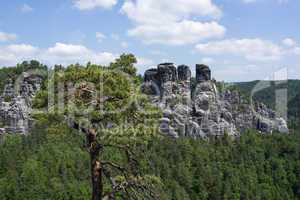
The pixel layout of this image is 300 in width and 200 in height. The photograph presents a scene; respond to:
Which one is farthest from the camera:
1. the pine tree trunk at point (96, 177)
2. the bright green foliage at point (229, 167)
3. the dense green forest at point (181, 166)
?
the bright green foliage at point (229, 167)

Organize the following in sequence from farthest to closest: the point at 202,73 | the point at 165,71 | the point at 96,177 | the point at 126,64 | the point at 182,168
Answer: the point at 202,73
the point at 165,71
the point at 182,168
the point at 126,64
the point at 96,177

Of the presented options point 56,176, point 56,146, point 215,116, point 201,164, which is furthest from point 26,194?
point 215,116

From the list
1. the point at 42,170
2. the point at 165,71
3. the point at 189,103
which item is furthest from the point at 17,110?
the point at 189,103

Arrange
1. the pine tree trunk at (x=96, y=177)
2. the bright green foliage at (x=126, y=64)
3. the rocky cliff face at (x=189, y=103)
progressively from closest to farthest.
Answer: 1. the pine tree trunk at (x=96, y=177)
2. the bright green foliage at (x=126, y=64)
3. the rocky cliff face at (x=189, y=103)

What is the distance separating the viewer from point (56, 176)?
66.4 meters

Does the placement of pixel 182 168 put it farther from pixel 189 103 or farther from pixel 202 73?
pixel 202 73

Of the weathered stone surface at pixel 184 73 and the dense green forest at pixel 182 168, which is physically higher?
the weathered stone surface at pixel 184 73

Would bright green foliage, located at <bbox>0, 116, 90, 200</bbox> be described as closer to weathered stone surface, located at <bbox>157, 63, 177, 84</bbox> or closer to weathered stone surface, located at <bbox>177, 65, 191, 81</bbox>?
weathered stone surface, located at <bbox>157, 63, 177, 84</bbox>

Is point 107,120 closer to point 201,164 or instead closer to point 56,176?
point 56,176

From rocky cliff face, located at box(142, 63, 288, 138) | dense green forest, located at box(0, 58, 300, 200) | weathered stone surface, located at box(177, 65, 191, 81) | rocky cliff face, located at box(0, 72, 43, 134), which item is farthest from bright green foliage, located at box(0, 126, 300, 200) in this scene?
weathered stone surface, located at box(177, 65, 191, 81)

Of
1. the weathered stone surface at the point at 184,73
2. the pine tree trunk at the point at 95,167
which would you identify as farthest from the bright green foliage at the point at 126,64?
the weathered stone surface at the point at 184,73

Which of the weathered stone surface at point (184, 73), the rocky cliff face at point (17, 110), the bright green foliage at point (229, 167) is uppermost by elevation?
the weathered stone surface at point (184, 73)

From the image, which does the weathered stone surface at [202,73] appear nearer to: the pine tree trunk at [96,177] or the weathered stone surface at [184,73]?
the weathered stone surface at [184,73]

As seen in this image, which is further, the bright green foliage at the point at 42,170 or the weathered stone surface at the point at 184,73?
the weathered stone surface at the point at 184,73
